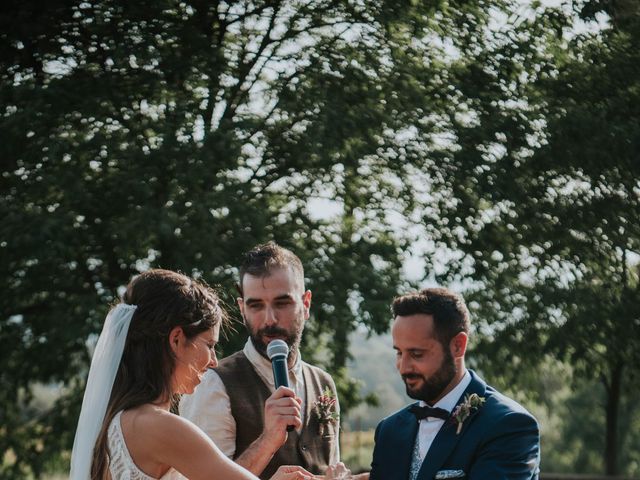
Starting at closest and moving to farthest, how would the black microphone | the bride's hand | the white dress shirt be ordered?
the black microphone < the bride's hand < the white dress shirt

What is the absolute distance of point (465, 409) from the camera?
4227 mm

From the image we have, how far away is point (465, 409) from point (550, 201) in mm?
8185

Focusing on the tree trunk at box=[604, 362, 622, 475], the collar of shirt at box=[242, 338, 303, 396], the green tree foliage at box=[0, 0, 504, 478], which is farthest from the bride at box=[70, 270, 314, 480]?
the tree trunk at box=[604, 362, 622, 475]

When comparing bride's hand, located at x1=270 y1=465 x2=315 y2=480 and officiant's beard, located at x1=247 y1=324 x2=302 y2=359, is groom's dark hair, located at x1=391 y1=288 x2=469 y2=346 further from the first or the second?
bride's hand, located at x1=270 y1=465 x2=315 y2=480

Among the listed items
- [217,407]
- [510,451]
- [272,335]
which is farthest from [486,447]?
[217,407]

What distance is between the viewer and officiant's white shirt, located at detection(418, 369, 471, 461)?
4.32 metres

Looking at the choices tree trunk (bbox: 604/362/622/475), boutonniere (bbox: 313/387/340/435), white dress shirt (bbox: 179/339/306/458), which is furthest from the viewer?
tree trunk (bbox: 604/362/622/475)

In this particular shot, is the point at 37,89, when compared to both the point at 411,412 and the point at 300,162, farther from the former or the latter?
the point at 411,412

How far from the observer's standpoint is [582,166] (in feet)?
37.5

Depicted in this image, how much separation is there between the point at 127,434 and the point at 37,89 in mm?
8305

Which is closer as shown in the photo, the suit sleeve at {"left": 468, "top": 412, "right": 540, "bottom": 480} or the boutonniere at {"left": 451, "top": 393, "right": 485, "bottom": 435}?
the suit sleeve at {"left": 468, "top": 412, "right": 540, "bottom": 480}

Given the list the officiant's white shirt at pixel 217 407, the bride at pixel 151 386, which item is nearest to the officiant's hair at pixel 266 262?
the officiant's white shirt at pixel 217 407

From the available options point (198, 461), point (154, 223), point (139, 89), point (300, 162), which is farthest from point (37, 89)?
point (198, 461)

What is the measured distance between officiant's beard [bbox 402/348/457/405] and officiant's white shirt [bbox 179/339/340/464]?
868 mm
